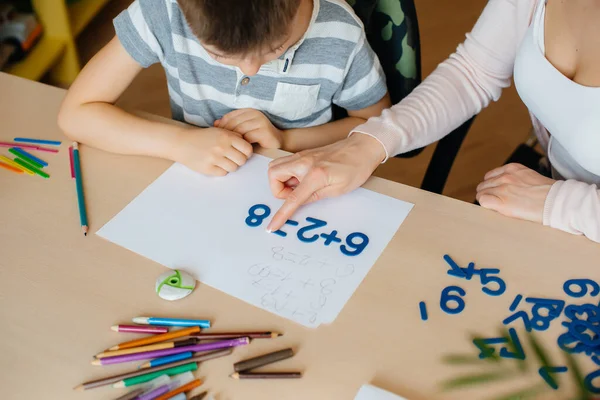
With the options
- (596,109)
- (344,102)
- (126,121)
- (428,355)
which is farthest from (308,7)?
(428,355)

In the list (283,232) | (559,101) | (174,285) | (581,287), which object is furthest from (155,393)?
(559,101)

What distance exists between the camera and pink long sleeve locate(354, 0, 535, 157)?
88 cm

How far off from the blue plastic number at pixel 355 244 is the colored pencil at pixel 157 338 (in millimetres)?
196

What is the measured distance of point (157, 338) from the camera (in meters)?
0.62

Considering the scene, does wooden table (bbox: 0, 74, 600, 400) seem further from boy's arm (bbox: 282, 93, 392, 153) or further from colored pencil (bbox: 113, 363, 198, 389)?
boy's arm (bbox: 282, 93, 392, 153)

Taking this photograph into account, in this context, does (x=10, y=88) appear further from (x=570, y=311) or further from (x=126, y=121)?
(x=570, y=311)

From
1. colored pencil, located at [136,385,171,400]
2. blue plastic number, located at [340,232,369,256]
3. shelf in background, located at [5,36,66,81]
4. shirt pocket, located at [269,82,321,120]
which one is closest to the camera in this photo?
colored pencil, located at [136,385,171,400]

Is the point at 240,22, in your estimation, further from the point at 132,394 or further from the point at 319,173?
the point at 132,394

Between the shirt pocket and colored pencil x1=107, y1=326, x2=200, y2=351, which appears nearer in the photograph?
colored pencil x1=107, y1=326, x2=200, y2=351

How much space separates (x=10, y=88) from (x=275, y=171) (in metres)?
0.50

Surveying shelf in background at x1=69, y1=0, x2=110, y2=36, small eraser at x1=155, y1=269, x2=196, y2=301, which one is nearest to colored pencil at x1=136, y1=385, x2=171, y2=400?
small eraser at x1=155, y1=269, x2=196, y2=301

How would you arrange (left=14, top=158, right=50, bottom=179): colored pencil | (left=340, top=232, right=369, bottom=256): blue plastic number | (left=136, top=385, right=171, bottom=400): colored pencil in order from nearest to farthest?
1. (left=136, top=385, right=171, bottom=400): colored pencil
2. (left=340, top=232, right=369, bottom=256): blue plastic number
3. (left=14, top=158, right=50, bottom=179): colored pencil

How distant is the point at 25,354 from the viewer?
2.03ft

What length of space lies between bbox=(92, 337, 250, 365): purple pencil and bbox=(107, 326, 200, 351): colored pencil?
0.5 inches
